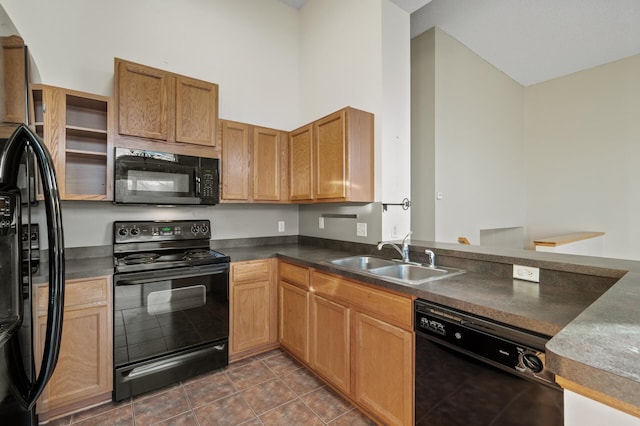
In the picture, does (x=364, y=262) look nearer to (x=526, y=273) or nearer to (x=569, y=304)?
(x=526, y=273)

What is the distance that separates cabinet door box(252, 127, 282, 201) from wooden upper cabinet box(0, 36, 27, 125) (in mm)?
1669

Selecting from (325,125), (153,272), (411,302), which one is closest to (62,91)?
(153,272)

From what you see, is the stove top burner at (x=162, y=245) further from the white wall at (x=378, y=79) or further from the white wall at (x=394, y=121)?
the white wall at (x=394, y=121)

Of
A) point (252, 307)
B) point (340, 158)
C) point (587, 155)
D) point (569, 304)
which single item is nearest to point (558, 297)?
A: point (569, 304)

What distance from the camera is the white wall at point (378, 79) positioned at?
2412mm

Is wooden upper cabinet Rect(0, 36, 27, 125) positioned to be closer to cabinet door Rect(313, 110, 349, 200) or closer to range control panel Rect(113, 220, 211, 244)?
range control panel Rect(113, 220, 211, 244)

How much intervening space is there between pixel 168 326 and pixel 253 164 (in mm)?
1521

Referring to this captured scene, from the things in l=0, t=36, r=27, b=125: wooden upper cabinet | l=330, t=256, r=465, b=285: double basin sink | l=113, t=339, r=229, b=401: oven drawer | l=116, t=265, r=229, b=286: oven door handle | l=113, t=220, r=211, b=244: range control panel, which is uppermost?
l=0, t=36, r=27, b=125: wooden upper cabinet

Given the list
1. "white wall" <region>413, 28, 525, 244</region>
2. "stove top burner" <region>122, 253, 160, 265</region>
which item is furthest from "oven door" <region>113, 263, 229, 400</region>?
"white wall" <region>413, 28, 525, 244</region>

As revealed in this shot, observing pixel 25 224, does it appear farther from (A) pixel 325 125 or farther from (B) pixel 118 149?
(A) pixel 325 125

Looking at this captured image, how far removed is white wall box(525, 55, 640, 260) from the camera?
4379mm

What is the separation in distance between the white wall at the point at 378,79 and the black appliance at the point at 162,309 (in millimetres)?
1286

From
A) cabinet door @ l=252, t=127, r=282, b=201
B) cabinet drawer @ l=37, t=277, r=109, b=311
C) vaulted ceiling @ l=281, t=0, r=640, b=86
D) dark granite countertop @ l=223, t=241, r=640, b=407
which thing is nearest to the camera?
dark granite countertop @ l=223, t=241, r=640, b=407

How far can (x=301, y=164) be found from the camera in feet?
9.21
